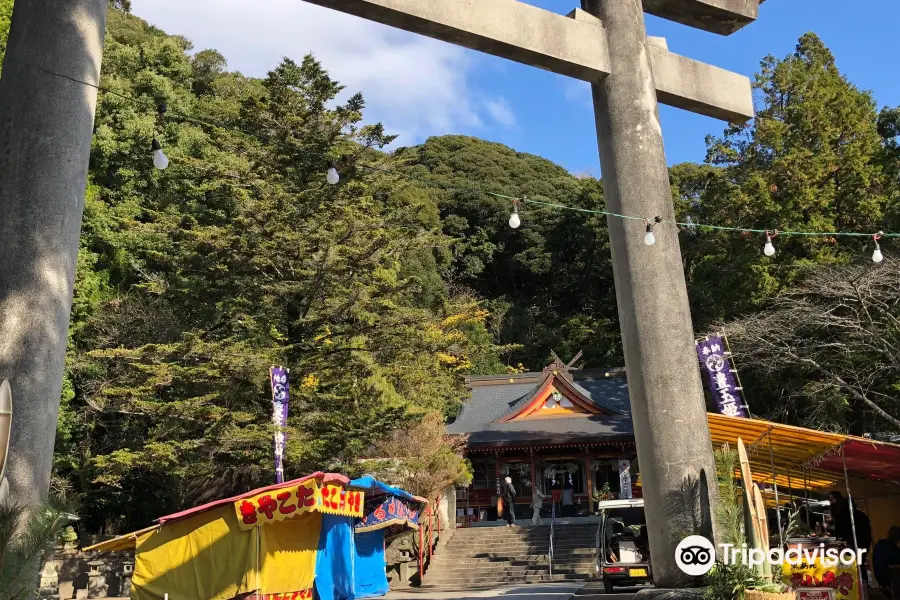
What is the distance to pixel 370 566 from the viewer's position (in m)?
16.0

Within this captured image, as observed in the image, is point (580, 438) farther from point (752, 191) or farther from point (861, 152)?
point (861, 152)

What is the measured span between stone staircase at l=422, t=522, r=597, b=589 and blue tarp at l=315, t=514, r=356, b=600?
17.3 ft

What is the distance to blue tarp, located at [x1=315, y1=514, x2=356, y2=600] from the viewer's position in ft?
44.5

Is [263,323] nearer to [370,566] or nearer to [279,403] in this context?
[279,403]

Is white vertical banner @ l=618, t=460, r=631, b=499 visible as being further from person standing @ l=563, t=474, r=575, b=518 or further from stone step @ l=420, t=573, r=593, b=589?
stone step @ l=420, t=573, r=593, b=589

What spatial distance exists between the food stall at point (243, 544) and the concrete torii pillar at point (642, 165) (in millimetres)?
5924

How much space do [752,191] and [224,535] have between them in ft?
60.5

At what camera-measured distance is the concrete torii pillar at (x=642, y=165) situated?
22.0 ft

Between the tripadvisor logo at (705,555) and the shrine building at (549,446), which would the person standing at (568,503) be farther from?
the tripadvisor logo at (705,555)

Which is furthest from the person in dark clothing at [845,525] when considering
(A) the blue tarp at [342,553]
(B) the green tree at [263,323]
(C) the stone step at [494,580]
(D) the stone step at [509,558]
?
(D) the stone step at [509,558]

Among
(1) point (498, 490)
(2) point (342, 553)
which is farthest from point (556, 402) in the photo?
(2) point (342, 553)

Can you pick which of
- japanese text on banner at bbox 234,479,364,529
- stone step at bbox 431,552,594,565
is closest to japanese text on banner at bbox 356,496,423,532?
japanese text on banner at bbox 234,479,364,529

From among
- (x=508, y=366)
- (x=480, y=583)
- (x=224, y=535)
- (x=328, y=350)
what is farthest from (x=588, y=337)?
(x=224, y=535)

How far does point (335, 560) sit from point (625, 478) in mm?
15415
